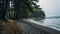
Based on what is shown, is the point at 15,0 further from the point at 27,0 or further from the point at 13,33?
the point at 13,33

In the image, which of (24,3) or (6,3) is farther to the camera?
(24,3)

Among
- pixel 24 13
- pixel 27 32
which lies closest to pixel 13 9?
pixel 24 13

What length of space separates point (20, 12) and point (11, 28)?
30.8m

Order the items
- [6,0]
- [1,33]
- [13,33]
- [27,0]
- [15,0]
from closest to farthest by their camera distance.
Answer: [13,33]
[1,33]
[6,0]
[27,0]
[15,0]

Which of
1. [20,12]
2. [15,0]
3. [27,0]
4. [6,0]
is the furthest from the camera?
[20,12]

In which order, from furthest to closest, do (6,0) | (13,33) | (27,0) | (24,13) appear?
(24,13) < (27,0) < (6,0) < (13,33)

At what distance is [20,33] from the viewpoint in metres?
10.9

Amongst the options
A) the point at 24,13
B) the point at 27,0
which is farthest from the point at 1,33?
the point at 24,13

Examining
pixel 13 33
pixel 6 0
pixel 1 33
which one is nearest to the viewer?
pixel 13 33

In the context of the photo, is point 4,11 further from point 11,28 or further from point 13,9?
point 13,9

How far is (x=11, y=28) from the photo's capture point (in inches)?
452

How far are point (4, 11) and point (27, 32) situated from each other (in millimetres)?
12947

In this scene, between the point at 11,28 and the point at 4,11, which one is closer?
the point at 11,28

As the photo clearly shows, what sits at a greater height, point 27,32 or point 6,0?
point 6,0
